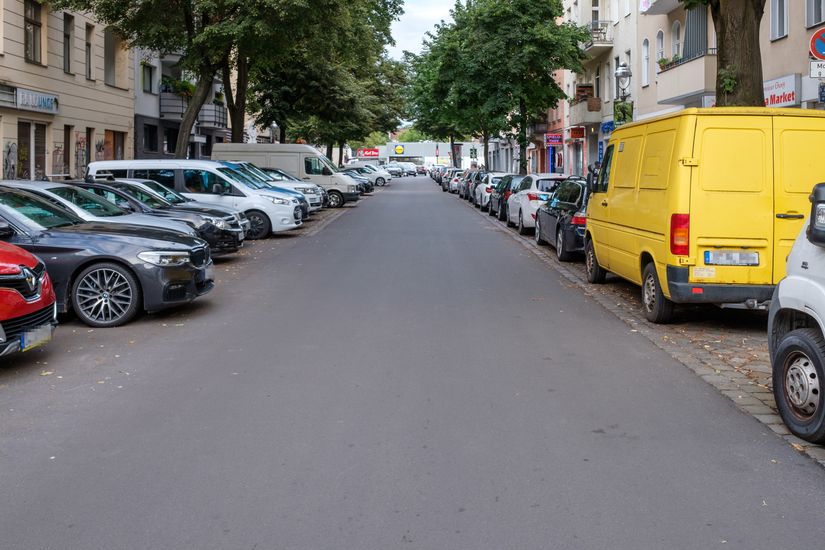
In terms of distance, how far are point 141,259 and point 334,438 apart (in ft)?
16.0

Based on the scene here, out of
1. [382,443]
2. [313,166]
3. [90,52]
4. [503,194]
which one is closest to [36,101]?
[90,52]

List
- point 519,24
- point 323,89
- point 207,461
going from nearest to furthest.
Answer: point 207,461, point 519,24, point 323,89

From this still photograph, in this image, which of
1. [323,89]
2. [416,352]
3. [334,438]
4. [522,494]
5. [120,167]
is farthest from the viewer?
[323,89]

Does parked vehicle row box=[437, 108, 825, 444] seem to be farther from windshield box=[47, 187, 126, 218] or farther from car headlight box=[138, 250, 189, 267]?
windshield box=[47, 187, 126, 218]

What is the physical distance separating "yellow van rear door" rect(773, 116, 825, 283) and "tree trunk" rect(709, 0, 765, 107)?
13.0 feet

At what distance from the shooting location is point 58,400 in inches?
256

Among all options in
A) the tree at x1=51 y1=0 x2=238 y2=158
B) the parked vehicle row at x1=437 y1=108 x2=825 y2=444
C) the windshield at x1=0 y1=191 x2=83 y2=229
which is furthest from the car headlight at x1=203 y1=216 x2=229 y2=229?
the tree at x1=51 y1=0 x2=238 y2=158

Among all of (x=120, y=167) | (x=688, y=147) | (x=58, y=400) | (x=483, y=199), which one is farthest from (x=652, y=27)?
(x=58, y=400)

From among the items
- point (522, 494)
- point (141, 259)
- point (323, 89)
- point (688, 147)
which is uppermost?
point (323, 89)

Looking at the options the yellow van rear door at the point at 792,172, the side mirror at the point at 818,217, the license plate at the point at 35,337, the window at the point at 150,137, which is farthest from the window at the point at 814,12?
the window at the point at 150,137

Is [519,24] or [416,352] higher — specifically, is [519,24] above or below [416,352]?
above

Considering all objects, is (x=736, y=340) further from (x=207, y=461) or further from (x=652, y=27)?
(x=652, y=27)

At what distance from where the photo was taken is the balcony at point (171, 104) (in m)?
39.6

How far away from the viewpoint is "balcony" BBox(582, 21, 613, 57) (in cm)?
4041
